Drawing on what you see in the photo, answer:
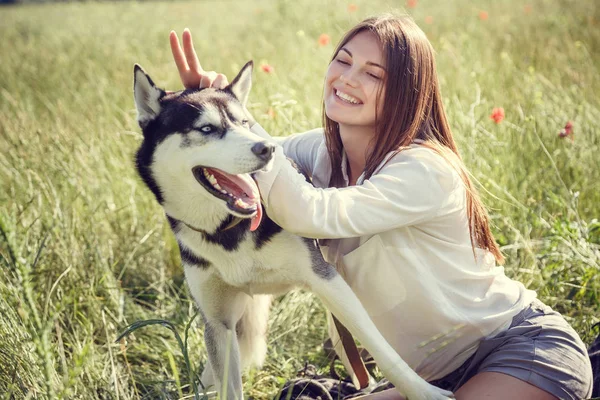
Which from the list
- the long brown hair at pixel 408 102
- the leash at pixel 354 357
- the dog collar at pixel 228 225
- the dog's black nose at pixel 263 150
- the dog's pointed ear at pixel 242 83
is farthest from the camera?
the dog's pointed ear at pixel 242 83

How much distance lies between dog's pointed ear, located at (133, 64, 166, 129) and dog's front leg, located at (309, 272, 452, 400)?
3.09ft

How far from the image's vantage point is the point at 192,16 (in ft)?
43.4

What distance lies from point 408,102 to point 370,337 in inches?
36.4

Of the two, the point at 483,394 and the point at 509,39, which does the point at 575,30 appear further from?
the point at 483,394

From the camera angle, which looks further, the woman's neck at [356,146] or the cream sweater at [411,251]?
the woman's neck at [356,146]

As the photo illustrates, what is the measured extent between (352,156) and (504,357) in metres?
1.03

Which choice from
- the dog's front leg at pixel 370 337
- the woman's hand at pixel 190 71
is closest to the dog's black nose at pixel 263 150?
the dog's front leg at pixel 370 337

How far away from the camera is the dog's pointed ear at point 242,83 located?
2422mm

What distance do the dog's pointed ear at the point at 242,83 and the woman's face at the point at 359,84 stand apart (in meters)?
0.41

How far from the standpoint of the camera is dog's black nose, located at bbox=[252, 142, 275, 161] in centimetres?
182

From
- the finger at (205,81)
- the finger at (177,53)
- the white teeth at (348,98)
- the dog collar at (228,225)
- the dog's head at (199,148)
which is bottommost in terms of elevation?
the dog collar at (228,225)

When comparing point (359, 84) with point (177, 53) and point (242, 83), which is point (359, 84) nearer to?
point (242, 83)

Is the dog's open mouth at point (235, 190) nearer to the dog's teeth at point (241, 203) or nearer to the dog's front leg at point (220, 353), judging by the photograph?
the dog's teeth at point (241, 203)

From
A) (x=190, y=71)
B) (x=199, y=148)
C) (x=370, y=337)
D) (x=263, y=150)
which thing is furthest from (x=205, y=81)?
(x=370, y=337)
